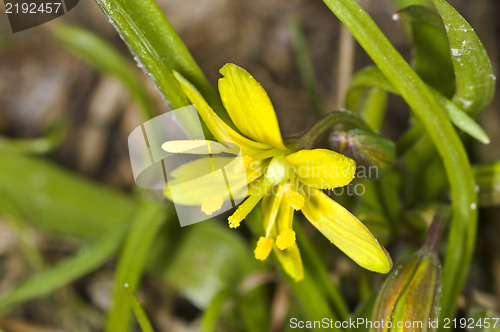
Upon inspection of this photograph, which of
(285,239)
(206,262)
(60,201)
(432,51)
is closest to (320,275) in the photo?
(285,239)

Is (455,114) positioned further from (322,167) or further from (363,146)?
(322,167)

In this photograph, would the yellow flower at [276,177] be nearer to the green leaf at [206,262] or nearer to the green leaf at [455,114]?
the green leaf at [455,114]

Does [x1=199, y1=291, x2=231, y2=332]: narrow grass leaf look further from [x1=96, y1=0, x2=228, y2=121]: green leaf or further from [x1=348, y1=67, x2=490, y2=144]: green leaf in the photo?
[x1=348, y1=67, x2=490, y2=144]: green leaf

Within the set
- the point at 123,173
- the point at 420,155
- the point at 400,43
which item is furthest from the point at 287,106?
the point at 420,155

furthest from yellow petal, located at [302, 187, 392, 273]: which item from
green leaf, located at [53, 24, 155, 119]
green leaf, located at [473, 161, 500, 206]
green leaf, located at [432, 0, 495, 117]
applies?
green leaf, located at [53, 24, 155, 119]

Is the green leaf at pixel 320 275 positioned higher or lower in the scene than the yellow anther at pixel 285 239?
lower

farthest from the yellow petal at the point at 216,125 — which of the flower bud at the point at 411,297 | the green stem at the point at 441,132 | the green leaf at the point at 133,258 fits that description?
the green leaf at the point at 133,258
